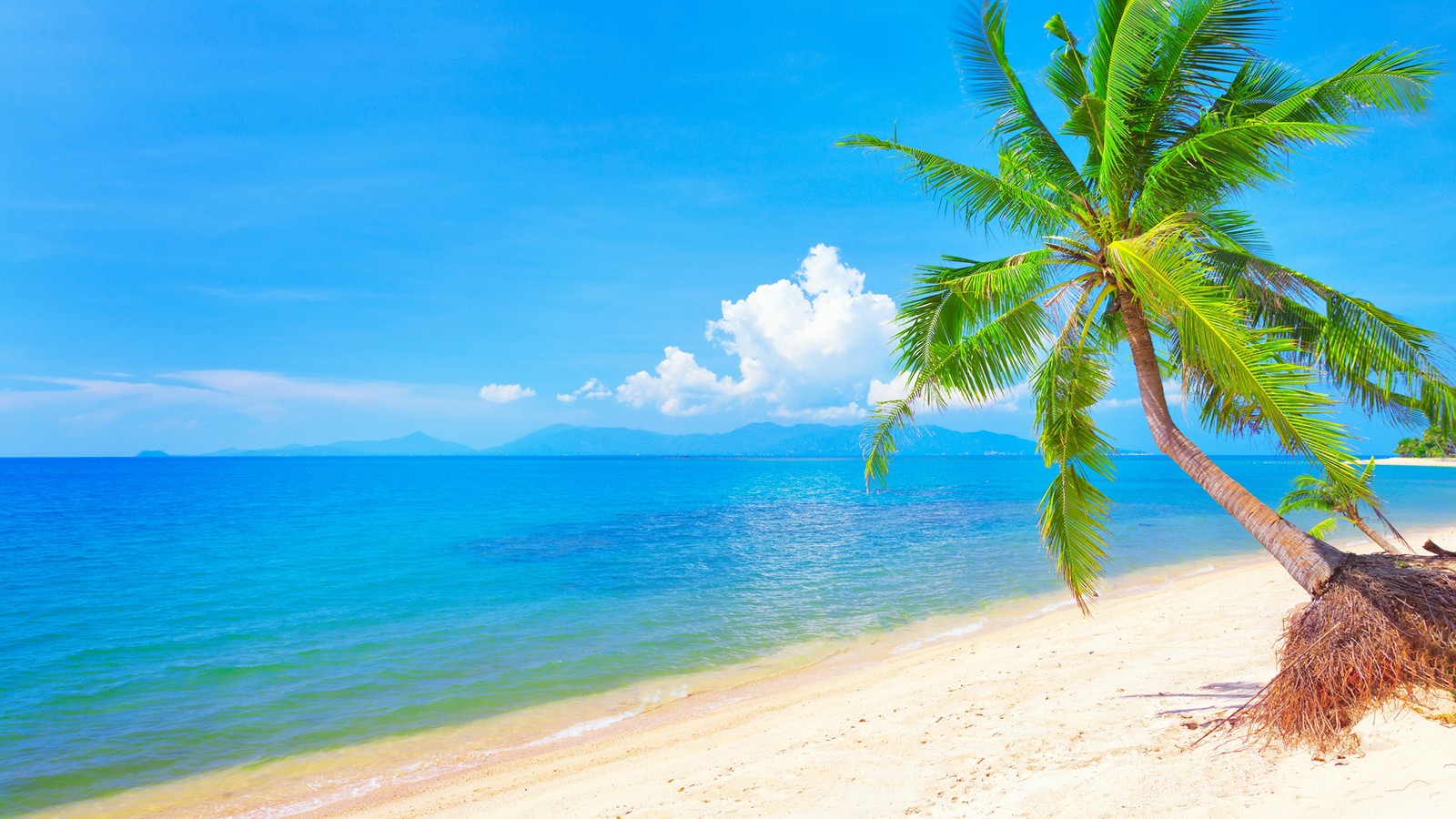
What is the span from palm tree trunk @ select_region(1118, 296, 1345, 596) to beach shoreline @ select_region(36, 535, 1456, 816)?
1.24 meters

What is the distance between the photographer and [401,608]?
19.8 meters

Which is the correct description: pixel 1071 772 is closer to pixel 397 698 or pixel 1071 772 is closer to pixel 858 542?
pixel 397 698

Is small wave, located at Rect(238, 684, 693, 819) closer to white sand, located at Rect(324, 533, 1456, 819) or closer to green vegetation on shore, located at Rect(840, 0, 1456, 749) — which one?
white sand, located at Rect(324, 533, 1456, 819)

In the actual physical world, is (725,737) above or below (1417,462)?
above

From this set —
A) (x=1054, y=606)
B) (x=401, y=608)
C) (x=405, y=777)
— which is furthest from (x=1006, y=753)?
(x=401, y=608)

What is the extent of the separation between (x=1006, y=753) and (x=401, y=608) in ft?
59.1

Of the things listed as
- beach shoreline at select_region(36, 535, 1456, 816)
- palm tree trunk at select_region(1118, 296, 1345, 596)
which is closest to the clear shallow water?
beach shoreline at select_region(36, 535, 1456, 816)

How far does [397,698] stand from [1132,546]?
2808 centimetres

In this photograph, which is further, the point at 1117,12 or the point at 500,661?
the point at 500,661

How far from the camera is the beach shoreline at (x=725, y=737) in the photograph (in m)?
7.06

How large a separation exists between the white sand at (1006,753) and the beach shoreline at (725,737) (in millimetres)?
48

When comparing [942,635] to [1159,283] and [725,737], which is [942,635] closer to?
[725,737]

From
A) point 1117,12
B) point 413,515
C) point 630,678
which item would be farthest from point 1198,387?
point 413,515

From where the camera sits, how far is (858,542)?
1259 inches
